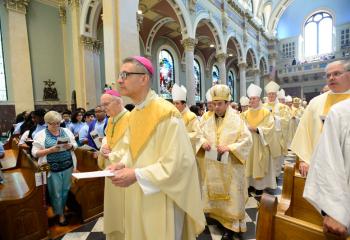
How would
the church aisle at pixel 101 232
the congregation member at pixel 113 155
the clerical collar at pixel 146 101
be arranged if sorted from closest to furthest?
the clerical collar at pixel 146 101, the congregation member at pixel 113 155, the church aisle at pixel 101 232

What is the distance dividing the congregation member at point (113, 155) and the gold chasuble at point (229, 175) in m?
1.25

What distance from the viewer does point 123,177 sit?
1.43 m

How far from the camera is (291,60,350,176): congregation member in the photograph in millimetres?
2160

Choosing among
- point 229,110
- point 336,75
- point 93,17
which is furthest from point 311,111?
point 93,17

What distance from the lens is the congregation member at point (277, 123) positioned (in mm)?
4784

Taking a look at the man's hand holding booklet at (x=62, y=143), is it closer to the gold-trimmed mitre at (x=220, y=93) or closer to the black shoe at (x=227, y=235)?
the gold-trimmed mitre at (x=220, y=93)

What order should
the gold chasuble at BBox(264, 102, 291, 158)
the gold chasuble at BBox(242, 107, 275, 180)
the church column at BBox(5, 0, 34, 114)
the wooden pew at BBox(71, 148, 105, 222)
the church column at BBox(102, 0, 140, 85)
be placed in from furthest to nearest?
the church column at BBox(5, 0, 34, 114) → the church column at BBox(102, 0, 140, 85) → the gold chasuble at BBox(264, 102, 291, 158) → the gold chasuble at BBox(242, 107, 275, 180) → the wooden pew at BBox(71, 148, 105, 222)

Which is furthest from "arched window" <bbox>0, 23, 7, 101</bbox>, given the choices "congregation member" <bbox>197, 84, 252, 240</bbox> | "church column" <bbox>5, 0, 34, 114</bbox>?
"congregation member" <bbox>197, 84, 252, 240</bbox>

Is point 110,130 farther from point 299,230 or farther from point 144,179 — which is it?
point 299,230

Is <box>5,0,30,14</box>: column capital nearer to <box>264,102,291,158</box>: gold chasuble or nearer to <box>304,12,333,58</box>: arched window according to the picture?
<box>264,102,291,158</box>: gold chasuble

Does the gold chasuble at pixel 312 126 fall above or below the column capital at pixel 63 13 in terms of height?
below

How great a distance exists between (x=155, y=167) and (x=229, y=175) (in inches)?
68.5

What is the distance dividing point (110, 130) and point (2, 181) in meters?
2.00

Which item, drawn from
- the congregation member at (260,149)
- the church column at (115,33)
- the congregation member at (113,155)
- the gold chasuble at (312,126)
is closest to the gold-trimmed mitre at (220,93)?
the gold chasuble at (312,126)
